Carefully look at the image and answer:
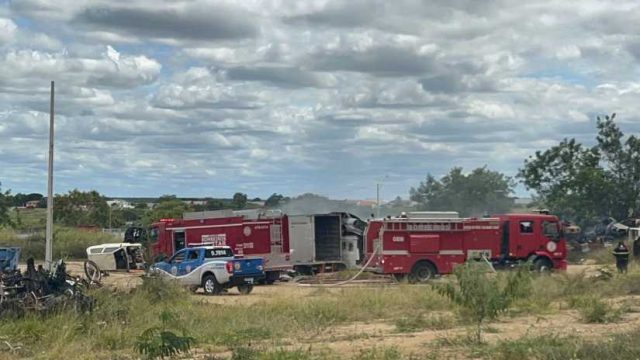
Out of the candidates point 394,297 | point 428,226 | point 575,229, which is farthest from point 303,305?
point 575,229

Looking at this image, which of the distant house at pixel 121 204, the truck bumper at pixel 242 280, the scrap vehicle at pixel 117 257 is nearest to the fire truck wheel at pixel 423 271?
the truck bumper at pixel 242 280

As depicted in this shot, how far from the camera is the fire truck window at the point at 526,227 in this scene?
33438 mm

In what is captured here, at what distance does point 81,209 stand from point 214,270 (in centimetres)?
6560

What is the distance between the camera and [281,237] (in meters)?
36.1

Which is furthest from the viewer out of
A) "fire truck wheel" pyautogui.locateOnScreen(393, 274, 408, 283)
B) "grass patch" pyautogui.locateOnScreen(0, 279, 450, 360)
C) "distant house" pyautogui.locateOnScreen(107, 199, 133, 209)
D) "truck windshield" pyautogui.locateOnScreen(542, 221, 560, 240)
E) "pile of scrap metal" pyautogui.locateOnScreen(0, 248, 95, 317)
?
"distant house" pyautogui.locateOnScreen(107, 199, 133, 209)

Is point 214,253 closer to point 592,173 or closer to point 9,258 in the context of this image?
point 9,258

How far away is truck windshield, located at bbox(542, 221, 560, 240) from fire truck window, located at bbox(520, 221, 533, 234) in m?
0.49

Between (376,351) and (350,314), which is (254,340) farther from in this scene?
(350,314)

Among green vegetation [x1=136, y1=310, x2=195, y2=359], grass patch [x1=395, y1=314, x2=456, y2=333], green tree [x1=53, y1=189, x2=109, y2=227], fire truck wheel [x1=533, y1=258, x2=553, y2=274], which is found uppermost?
green tree [x1=53, y1=189, x2=109, y2=227]

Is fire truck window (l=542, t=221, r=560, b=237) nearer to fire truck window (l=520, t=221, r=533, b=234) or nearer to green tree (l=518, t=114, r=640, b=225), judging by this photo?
fire truck window (l=520, t=221, r=533, b=234)

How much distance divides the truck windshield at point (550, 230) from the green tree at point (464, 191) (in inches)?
1983

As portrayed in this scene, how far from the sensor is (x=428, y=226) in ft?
108

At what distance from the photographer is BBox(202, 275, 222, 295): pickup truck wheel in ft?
97.8

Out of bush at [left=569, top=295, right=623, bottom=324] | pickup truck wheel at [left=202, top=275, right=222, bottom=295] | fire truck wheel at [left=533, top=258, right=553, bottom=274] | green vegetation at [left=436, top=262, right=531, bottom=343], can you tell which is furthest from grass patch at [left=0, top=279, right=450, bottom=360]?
fire truck wheel at [left=533, top=258, right=553, bottom=274]
